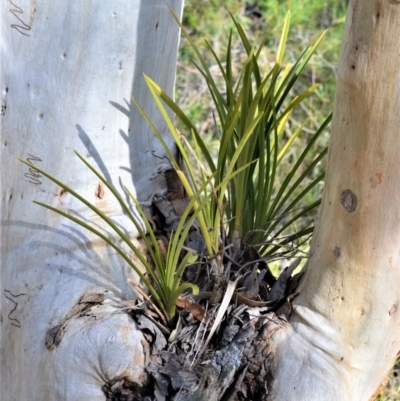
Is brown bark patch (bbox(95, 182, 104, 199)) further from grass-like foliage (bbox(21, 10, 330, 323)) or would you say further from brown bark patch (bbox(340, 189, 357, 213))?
brown bark patch (bbox(340, 189, 357, 213))

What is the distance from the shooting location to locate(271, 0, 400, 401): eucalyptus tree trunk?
632mm

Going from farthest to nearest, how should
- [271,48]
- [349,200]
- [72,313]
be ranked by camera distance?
1. [271,48]
2. [72,313]
3. [349,200]

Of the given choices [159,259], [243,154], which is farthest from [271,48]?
[159,259]

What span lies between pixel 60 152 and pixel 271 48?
195 cm

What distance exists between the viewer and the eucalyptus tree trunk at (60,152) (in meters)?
0.82

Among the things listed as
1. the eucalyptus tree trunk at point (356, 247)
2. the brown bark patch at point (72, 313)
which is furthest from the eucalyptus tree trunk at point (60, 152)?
the eucalyptus tree trunk at point (356, 247)

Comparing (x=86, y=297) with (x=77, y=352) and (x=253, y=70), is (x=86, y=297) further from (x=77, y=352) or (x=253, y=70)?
(x=253, y=70)

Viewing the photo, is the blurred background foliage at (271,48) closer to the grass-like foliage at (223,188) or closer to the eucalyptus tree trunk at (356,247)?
the grass-like foliage at (223,188)

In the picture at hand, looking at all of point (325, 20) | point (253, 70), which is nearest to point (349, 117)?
point (253, 70)

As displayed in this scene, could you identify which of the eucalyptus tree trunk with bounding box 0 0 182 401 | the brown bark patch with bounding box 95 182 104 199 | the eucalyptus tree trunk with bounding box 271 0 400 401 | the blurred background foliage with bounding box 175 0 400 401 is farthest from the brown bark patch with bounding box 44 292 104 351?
the blurred background foliage with bounding box 175 0 400 401

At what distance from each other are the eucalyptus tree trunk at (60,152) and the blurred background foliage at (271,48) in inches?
61.2

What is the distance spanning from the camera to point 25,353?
83 centimetres

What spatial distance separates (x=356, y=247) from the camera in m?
0.70

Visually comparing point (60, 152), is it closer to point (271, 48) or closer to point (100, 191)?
point (100, 191)
